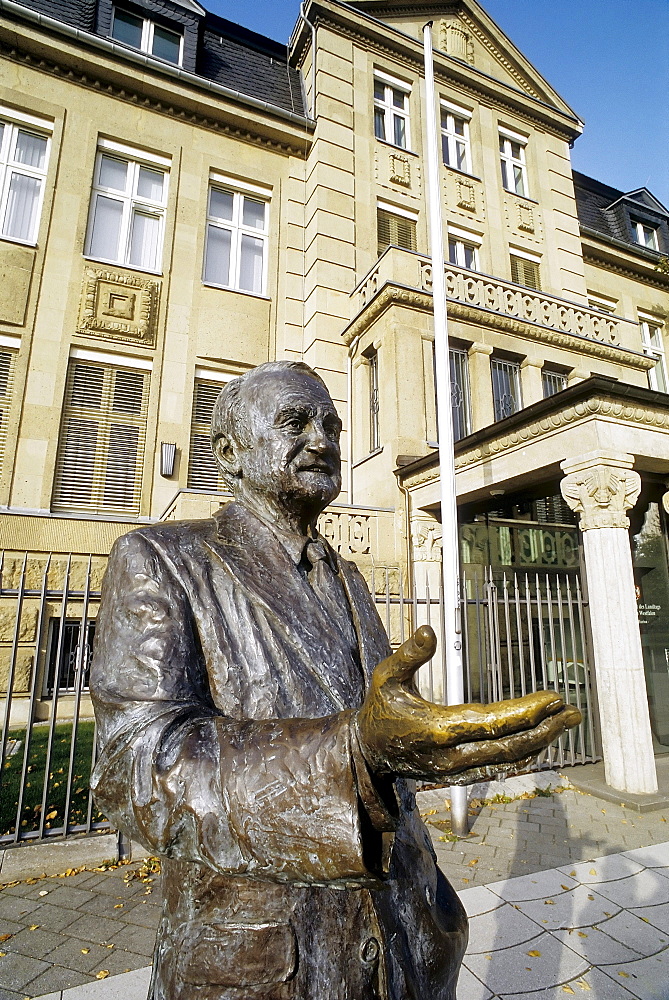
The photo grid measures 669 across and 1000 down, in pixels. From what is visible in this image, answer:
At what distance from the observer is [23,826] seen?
4398 mm

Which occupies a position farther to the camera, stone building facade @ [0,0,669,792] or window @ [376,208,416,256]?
window @ [376,208,416,256]

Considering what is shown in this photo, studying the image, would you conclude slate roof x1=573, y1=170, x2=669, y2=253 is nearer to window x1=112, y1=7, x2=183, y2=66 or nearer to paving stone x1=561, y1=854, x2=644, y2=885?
window x1=112, y1=7, x2=183, y2=66

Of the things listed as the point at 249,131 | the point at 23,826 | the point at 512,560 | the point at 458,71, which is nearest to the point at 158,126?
the point at 249,131

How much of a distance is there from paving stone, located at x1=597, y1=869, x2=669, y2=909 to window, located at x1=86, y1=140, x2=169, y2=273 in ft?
37.8

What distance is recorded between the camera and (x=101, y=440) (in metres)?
9.71

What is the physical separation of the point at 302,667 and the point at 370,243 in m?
12.6

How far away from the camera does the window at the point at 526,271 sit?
14.1 metres

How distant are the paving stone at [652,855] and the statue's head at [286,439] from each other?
448cm

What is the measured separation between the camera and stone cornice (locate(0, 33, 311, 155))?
10188 mm

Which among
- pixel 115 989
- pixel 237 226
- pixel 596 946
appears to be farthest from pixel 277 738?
pixel 237 226

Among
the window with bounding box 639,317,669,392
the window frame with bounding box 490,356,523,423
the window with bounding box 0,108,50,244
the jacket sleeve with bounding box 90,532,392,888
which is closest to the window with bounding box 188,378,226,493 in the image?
the window with bounding box 0,108,50,244

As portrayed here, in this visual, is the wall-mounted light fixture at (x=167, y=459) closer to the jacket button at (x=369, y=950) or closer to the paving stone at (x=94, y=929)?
the paving stone at (x=94, y=929)

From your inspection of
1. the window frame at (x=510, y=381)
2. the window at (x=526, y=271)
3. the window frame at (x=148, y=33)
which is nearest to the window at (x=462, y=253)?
the window at (x=526, y=271)

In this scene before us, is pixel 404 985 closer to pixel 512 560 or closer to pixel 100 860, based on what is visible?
pixel 100 860
